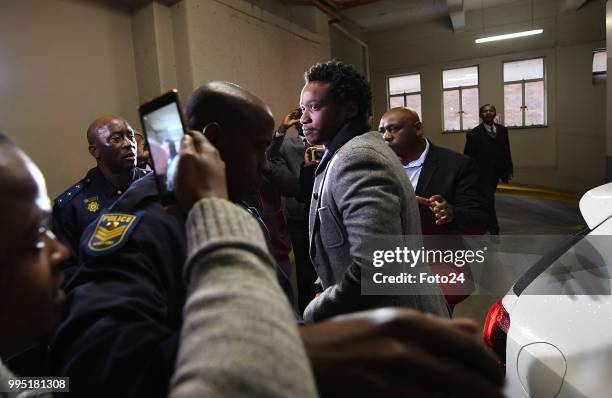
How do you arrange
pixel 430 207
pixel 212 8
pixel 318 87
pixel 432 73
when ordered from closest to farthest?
pixel 318 87 → pixel 430 207 → pixel 212 8 → pixel 432 73

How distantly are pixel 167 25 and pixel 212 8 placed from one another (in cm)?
78

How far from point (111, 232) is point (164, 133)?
0.22 meters

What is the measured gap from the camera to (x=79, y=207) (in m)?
2.57

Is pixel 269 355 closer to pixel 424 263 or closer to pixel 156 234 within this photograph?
pixel 156 234

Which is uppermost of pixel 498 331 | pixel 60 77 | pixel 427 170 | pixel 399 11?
pixel 399 11

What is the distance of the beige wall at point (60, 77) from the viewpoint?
3.95 m

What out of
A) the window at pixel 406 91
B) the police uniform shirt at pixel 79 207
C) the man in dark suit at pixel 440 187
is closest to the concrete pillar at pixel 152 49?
the police uniform shirt at pixel 79 207

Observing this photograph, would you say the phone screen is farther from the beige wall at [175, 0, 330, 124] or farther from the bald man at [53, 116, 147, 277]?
the beige wall at [175, 0, 330, 124]

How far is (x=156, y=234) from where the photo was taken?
820mm

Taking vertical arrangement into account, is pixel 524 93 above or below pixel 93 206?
above

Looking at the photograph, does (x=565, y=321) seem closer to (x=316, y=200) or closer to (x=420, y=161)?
(x=316, y=200)

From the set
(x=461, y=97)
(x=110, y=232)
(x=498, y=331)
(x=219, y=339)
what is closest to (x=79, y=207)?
(x=110, y=232)

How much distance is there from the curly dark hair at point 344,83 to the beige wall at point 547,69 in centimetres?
1146

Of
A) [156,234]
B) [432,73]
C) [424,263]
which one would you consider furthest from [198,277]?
[432,73]
